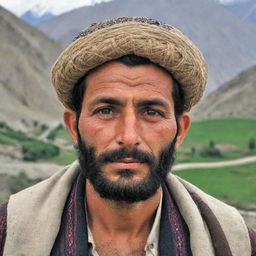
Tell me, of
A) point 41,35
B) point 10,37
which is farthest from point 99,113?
point 41,35

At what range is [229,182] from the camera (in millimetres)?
17031

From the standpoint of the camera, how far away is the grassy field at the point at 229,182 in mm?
14891

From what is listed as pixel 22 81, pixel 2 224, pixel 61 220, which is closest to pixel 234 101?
pixel 22 81

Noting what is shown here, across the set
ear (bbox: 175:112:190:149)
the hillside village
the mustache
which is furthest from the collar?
the hillside village

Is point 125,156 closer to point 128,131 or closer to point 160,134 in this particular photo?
point 128,131

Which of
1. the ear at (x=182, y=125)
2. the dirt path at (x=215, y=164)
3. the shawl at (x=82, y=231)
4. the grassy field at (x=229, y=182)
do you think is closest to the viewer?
the shawl at (x=82, y=231)

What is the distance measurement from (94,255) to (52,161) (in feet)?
67.1

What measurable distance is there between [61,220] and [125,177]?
14.9 inches

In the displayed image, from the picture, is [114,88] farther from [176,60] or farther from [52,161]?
[52,161]

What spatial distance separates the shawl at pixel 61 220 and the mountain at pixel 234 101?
33.8 metres

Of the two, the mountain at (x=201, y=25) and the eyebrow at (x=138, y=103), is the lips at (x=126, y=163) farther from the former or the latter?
the mountain at (x=201, y=25)

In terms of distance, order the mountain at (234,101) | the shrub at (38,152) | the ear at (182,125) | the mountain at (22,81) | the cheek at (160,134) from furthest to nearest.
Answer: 1. the mountain at (22,81)
2. the mountain at (234,101)
3. the shrub at (38,152)
4. the ear at (182,125)
5. the cheek at (160,134)

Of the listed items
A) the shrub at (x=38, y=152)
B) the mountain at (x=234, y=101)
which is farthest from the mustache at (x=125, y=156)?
the mountain at (x=234, y=101)

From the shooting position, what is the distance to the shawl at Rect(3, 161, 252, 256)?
232 cm
